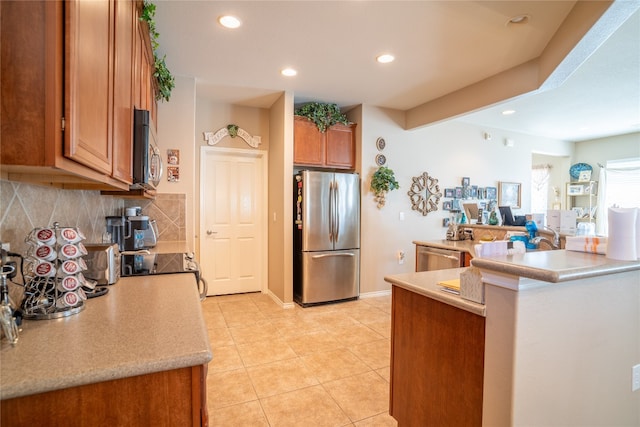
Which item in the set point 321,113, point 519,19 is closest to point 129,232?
point 321,113

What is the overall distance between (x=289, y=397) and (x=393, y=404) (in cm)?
71

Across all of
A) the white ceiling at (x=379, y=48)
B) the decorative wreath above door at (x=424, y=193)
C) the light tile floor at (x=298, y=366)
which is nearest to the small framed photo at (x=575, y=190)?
the white ceiling at (x=379, y=48)

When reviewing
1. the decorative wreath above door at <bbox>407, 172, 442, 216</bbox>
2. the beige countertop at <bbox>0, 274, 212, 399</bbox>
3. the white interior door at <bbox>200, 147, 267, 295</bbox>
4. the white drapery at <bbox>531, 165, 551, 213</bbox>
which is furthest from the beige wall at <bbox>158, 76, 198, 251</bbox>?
the white drapery at <bbox>531, 165, 551, 213</bbox>

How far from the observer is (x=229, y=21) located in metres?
2.35

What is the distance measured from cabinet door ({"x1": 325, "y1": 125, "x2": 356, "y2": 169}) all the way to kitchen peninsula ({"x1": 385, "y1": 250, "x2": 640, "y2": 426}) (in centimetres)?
286

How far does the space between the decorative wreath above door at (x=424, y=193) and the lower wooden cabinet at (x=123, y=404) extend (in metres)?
4.25

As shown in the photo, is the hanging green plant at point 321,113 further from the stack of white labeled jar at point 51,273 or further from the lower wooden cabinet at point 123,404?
the lower wooden cabinet at point 123,404

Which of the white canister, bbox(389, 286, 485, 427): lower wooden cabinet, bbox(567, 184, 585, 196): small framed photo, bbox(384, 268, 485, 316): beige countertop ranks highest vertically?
bbox(567, 184, 585, 196): small framed photo

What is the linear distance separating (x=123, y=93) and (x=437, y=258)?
3174mm

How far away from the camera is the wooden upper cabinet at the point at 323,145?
13.5 ft

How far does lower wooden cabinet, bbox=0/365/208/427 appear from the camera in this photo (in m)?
0.76

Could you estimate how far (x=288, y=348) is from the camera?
283 centimetres

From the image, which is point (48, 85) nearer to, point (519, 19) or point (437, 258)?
point (519, 19)

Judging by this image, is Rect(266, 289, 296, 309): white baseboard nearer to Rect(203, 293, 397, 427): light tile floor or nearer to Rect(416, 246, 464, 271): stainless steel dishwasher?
Rect(203, 293, 397, 427): light tile floor
